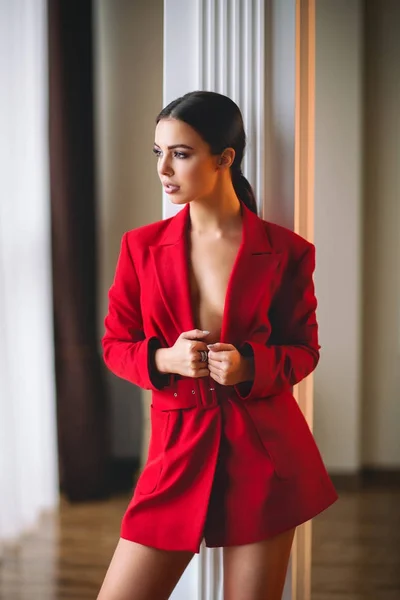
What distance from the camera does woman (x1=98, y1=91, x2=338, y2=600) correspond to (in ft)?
3.67

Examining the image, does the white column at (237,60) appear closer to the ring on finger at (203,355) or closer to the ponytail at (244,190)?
the ponytail at (244,190)

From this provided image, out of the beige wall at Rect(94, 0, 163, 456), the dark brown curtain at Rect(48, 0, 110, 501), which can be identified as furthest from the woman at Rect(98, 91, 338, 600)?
the dark brown curtain at Rect(48, 0, 110, 501)

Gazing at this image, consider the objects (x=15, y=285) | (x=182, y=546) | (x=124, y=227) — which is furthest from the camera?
(x=15, y=285)

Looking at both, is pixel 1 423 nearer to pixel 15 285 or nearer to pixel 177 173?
pixel 15 285

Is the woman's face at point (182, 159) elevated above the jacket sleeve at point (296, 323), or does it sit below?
above

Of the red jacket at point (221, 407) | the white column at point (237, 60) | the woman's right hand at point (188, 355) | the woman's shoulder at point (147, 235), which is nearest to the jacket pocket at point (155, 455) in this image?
the red jacket at point (221, 407)

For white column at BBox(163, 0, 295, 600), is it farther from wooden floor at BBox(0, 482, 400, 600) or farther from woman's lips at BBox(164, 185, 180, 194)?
wooden floor at BBox(0, 482, 400, 600)

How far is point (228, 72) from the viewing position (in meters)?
1.30

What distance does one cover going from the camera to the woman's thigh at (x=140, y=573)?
1.08m

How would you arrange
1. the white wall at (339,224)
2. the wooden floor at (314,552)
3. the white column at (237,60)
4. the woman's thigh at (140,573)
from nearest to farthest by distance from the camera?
the woman's thigh at (140,573) → the white column at (237,60) → the white wall at (339,224) → the wooden floor at (314,552)

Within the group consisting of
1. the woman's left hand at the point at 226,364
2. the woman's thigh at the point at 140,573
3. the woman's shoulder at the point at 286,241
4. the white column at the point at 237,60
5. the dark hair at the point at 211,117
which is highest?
the white column at the point at 237,60

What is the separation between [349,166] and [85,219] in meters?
0.70

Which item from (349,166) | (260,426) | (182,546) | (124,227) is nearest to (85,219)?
(124,227)

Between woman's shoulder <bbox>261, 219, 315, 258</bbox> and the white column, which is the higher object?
the white column
